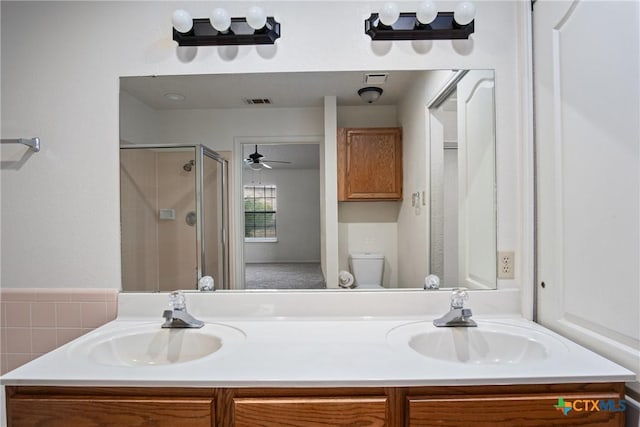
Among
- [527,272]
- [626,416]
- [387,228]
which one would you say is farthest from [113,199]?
[626,416]

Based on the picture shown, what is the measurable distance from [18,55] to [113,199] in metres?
0.74

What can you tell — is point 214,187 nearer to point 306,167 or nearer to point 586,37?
point 306,167

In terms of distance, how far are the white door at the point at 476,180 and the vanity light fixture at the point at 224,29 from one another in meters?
0.85

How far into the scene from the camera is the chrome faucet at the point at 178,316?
51.8 inches

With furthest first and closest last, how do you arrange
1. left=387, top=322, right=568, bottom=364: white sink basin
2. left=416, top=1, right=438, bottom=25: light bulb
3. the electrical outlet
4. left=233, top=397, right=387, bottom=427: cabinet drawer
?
the electrical outlet → left=416, top=1, right=438, bottom=25: light bulb → left=387, top=322, right=568, bottom=364: white sink basin → left=233, top=397, right=387, bottom=427: cabinet drawer

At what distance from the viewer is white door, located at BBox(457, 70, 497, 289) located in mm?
1469

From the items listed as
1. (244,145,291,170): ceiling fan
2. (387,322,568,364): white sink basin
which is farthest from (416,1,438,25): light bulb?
(387,322,568,364): white sink basin

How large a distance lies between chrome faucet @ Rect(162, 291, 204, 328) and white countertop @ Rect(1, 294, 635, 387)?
24 cm

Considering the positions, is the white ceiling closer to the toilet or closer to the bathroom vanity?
the toilet

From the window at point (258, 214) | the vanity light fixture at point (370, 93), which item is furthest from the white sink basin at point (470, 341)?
the vanity light fixture at point (370, 93)

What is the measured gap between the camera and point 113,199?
1.47 meters

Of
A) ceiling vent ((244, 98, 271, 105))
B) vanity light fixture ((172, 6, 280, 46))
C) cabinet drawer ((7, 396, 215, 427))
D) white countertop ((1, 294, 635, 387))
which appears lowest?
cabinet drawer ((7, 396, 215, 427))

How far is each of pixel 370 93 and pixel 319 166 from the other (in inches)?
15.1

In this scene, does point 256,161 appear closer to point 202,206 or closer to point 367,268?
point 202,206
